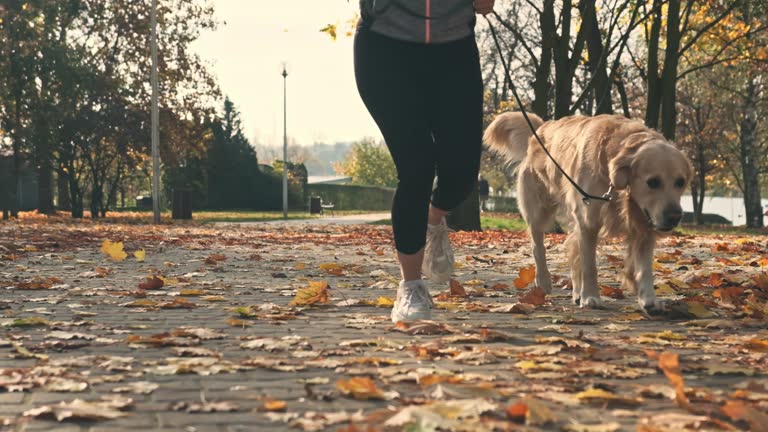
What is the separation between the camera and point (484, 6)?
4809 mm

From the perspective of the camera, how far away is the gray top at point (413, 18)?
4707 mm

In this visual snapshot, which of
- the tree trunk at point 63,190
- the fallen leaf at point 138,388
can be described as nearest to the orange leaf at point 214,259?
the fallen leaf at point 138,388

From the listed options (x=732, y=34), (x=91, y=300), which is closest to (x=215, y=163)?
(x=732, y=34)

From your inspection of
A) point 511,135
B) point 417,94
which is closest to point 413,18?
point 417,94

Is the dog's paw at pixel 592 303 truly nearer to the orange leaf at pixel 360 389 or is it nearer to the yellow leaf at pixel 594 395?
the yellow leaf at pixel 594 395

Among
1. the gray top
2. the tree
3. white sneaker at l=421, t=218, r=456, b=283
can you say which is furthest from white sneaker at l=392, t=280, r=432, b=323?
the tree

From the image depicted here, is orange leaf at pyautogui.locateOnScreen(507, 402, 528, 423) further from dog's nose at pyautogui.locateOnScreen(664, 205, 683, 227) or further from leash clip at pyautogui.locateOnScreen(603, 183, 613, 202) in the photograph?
leash clip at pyautogui.locateOnScreen(603, 183, 613, 202)

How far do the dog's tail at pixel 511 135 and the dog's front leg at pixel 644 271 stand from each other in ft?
5.20

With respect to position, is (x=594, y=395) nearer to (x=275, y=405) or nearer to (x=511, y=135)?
(x=275, y=405)

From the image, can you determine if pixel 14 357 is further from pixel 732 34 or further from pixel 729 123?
pixel 729 123

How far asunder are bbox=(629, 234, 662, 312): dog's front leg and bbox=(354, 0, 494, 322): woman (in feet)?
3.79

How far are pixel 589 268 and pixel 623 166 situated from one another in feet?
2.56

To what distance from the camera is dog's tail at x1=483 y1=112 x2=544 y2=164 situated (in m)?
6.70

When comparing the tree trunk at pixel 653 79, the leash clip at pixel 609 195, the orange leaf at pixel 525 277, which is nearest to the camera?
the leash clip at pixel 609 195
